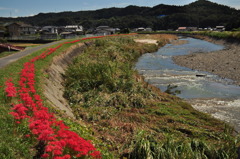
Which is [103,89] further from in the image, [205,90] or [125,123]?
[205,90]

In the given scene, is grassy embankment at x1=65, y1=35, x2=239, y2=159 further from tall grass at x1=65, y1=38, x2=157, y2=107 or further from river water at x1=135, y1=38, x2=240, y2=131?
river water at x1=135, y1=38, x2=240, y2=131

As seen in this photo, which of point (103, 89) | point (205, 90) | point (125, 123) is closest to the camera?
point (125, 123)

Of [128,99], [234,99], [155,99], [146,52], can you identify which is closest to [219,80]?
[234,99]

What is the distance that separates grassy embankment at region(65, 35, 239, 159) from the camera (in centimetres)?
904

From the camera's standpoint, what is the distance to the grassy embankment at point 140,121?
9.04 meters

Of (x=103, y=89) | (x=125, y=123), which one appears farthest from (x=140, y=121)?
(x=103, y=89)

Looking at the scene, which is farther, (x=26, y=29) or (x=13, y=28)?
(x=26, y=29)

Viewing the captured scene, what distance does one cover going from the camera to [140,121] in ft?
41.9

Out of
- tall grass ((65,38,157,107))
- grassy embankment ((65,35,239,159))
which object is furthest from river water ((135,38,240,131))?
tall grass ((65,38,157,107))

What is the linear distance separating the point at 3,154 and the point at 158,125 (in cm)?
847

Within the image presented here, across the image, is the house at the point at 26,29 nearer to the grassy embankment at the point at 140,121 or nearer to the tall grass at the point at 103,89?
the tall grass at the point at 103,89

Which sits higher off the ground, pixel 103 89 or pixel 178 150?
pixel 103 89

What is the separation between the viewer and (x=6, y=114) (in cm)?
877

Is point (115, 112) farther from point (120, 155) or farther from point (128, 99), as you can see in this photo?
point (120, 155)
